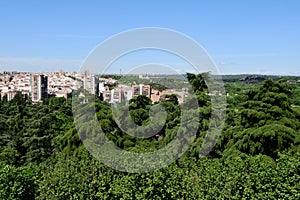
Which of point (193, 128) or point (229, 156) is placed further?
point (193, 128)

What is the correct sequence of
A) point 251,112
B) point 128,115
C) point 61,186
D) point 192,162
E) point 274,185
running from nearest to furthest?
point 274,185 → point 61,186 → point 192,162 → point 251,112 → point 128,115

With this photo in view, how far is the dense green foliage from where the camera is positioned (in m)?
6.40

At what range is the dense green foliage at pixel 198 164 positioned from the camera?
6398 mm

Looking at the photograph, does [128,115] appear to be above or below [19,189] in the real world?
above

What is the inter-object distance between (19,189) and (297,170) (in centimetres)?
531

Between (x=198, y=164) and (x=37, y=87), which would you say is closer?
(x=198, y=164)

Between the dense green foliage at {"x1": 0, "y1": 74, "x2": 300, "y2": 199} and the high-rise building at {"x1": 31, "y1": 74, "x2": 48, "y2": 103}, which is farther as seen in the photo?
the high-rise building at {"x1": 31, "y1": 74, "x2": 48, "y2": 103}

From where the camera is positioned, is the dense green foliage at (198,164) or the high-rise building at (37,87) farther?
the high-rise building at (37,87)

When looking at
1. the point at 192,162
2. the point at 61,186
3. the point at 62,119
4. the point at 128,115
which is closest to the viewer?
the point at 61,186

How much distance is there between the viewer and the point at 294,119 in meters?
9.77

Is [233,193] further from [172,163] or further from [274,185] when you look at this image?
[172,163]

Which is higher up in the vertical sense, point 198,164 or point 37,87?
point 198,164

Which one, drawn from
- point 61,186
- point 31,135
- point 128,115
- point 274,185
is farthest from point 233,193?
point 31,135

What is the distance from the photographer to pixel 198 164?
25.1ft
